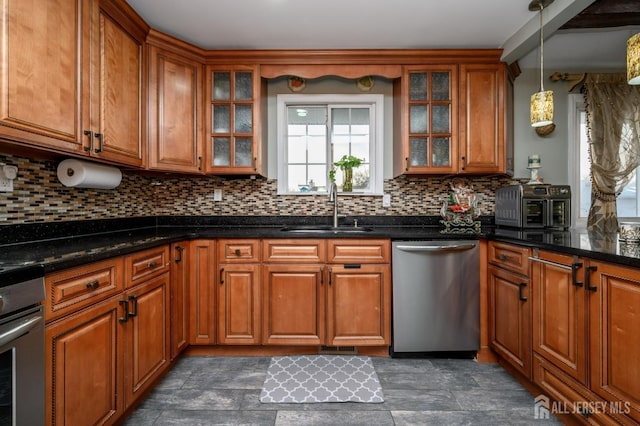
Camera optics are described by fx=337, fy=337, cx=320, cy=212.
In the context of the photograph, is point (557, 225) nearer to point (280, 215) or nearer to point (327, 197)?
point (327, 197)

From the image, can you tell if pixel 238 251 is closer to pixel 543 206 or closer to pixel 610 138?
pixel 543 206

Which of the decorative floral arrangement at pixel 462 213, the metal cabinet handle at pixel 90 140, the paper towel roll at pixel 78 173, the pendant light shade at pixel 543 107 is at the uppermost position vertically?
the pendant light shade at pixel 543 107

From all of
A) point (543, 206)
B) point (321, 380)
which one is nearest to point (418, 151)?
point (543, 206)

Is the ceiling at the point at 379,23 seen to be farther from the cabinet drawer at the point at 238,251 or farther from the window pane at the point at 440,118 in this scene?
the cabinet drawer at the point at 238,251

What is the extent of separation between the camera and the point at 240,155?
2.73 meters

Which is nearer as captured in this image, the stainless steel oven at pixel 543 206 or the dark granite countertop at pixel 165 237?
the dark granite countertop at pixel 165 237

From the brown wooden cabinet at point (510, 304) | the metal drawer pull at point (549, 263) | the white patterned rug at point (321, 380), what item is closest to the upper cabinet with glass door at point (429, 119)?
the brown wooden cabinet at point (510, 304)

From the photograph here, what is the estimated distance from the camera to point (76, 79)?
1654 mm

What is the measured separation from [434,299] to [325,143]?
1647 mm

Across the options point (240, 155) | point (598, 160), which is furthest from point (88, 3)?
point (598, 160)

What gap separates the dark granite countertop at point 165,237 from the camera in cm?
131

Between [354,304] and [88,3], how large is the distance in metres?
2.36

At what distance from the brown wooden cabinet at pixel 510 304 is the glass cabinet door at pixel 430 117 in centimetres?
82

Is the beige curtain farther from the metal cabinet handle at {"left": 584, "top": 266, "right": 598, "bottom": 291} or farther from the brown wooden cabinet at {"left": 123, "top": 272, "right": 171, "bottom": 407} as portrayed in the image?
the brown wooden cabinet at {"left": 123, "top": 272, "right": 171, "bottom": 407}
